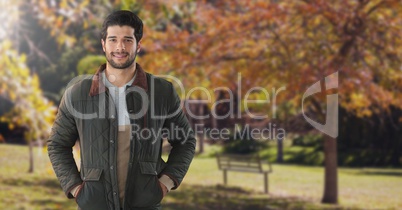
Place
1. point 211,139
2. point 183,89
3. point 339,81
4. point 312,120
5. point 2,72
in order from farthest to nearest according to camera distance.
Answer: point 211,139 < point 312,120 < point 183,89 < point 339,81 < point 2,72

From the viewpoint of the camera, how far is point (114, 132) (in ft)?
7.82

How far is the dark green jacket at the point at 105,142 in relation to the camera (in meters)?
2.39

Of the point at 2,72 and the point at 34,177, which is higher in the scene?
the point at 2,72

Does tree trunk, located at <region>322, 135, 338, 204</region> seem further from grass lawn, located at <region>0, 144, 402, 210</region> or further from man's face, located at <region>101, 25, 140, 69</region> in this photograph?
man's face, located at <region>101, 25, 140, 69</region>

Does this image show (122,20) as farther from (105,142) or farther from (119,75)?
(105,142)

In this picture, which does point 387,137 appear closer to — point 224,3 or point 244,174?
point 244,174

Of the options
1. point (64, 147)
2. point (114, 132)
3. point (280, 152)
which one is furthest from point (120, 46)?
point (280, 152)

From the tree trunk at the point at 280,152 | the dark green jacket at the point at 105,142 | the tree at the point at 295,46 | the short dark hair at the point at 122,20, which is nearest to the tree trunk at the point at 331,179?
the tree at the point at 295,46

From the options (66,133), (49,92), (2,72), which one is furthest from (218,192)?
(66,133)

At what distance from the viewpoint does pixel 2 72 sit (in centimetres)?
443

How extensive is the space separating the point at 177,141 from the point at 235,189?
35.4ft

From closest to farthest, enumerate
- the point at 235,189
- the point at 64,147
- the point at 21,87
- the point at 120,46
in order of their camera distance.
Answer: the point at 120,46, the point at 64,147, the point at 21,87, the point at 235,189

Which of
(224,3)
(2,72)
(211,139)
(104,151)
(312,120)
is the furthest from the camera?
(211,139)

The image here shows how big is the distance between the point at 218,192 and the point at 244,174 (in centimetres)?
419
